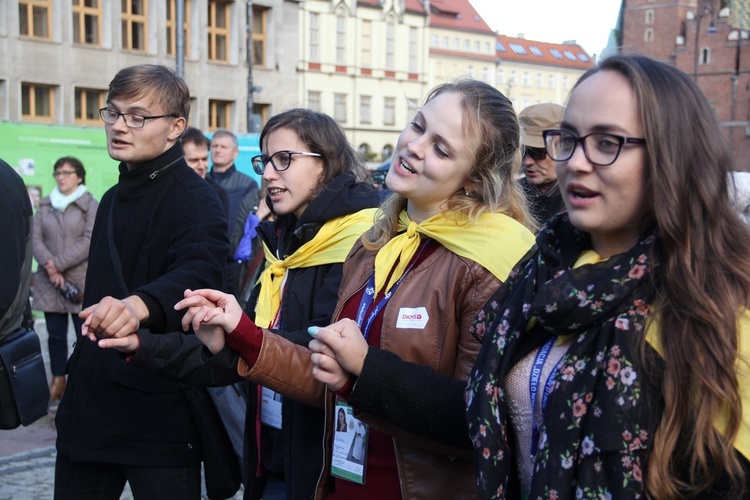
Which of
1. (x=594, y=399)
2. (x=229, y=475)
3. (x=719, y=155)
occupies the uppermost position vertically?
(x=719, y=155)

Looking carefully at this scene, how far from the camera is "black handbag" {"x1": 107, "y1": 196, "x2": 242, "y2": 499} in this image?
3.25 metres

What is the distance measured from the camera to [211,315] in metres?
2.31

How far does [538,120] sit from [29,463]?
A: 404 cm

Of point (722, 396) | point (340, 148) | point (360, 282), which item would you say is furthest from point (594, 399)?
point (340, 148)

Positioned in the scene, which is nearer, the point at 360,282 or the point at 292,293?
the point at 360,282

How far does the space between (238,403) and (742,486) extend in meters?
2.25

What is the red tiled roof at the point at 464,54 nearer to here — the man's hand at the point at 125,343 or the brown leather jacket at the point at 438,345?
the man's hand at the point at 125,343

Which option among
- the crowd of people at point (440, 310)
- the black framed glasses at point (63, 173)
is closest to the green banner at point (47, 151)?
the black framed glasses at point (63, 173)

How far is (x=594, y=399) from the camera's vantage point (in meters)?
1.63

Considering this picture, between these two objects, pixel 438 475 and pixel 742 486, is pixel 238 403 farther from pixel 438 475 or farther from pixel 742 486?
pixel 742 486

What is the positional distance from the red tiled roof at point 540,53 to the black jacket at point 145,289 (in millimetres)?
78458

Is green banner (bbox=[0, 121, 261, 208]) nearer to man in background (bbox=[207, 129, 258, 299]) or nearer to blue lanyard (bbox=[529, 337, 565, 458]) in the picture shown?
man in background (bbox=[207, 129, 258, 299])

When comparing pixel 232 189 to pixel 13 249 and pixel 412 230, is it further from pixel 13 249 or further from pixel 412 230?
pixel 412 230

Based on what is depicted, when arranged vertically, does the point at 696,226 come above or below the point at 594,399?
above
